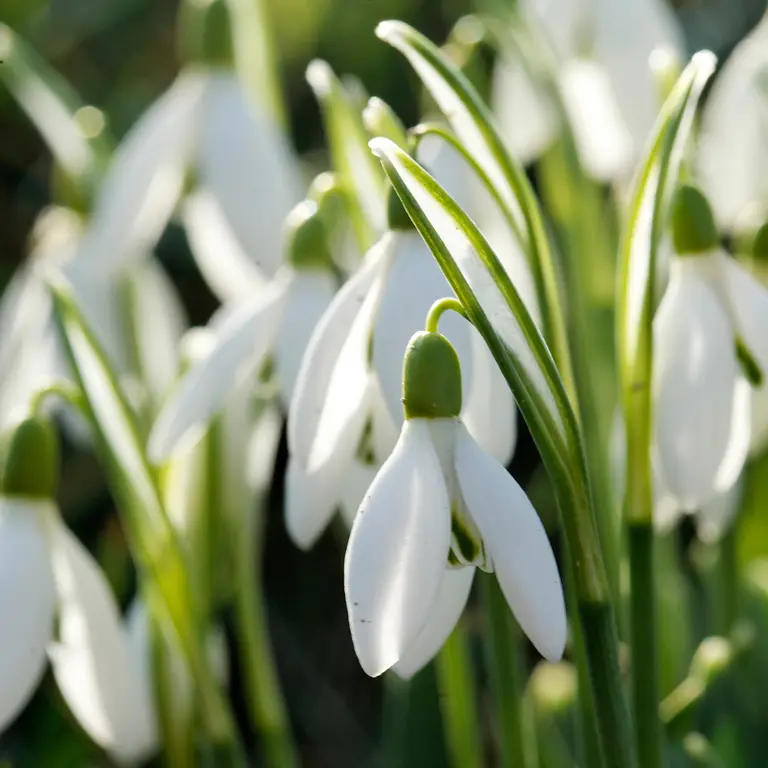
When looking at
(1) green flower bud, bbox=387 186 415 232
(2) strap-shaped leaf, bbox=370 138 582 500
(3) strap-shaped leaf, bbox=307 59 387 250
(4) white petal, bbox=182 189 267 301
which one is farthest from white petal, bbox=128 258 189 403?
(2) strap-shaped leaf, bbox=370 138 582 500

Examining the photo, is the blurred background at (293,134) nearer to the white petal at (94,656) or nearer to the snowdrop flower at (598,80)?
the white petal at (94,656)

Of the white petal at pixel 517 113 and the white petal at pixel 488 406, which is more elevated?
the white petal at pixel 517 113

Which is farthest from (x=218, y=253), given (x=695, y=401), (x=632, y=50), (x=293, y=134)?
(x=293, y=134)

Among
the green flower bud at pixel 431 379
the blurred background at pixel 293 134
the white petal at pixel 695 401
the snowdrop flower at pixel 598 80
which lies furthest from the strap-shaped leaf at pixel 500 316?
the blurred background at pixel 293 134

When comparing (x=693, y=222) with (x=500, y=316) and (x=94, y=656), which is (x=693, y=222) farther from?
(x=94, y=656)

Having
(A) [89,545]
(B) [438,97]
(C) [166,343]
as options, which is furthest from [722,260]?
(A) [89,545]

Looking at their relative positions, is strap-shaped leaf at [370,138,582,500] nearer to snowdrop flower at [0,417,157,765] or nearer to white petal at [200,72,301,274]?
snowdrop flower at [0,417,157,765]
